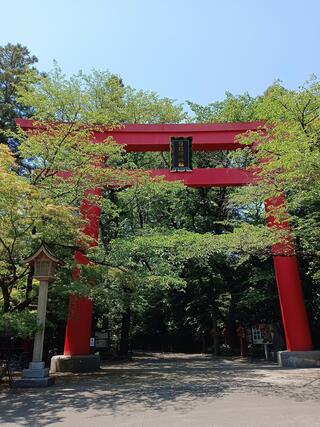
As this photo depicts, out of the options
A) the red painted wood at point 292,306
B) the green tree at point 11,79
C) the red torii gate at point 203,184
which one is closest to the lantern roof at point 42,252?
the red torii gate at point 203,184

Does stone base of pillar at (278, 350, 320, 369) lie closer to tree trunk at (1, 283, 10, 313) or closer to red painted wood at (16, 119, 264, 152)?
red painted wood at (16, 119, 264, 152)

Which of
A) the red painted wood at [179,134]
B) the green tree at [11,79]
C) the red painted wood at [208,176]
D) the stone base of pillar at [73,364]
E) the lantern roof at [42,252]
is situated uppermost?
the green tree at [11,79]

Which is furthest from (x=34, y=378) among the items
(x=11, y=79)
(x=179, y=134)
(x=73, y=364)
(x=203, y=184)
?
(x=11, y=79)

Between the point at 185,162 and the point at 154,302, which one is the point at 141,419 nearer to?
the point at 185,162

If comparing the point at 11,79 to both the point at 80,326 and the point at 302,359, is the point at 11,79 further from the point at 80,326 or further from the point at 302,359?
the point at 302,359

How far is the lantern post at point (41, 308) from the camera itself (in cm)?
881

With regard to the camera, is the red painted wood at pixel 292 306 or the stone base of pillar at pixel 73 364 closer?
the stone base of pillar at pixel 73 364

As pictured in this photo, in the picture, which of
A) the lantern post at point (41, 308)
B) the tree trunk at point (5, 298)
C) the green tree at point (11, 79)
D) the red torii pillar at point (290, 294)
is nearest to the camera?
the lantern post at point (41, 308)

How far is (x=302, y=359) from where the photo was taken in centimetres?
1226

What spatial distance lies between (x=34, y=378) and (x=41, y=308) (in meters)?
1.52

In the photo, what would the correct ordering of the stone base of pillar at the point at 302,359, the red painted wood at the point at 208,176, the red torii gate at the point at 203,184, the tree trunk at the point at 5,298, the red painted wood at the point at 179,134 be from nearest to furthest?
the tree trunk at the point at 5,298 < the stone base of pillar at the point at 302,359 < the red torii gate at the point at 203,184 < the red painted wood at the point at 208,176 < the red painted wood at the point at 179,134

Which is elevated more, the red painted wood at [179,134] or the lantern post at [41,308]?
the red painted wood at [179,134]

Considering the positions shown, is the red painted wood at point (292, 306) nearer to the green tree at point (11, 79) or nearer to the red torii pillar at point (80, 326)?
the red torii pillar at point (80, 326)

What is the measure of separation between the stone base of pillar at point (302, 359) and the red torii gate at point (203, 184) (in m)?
0.25
